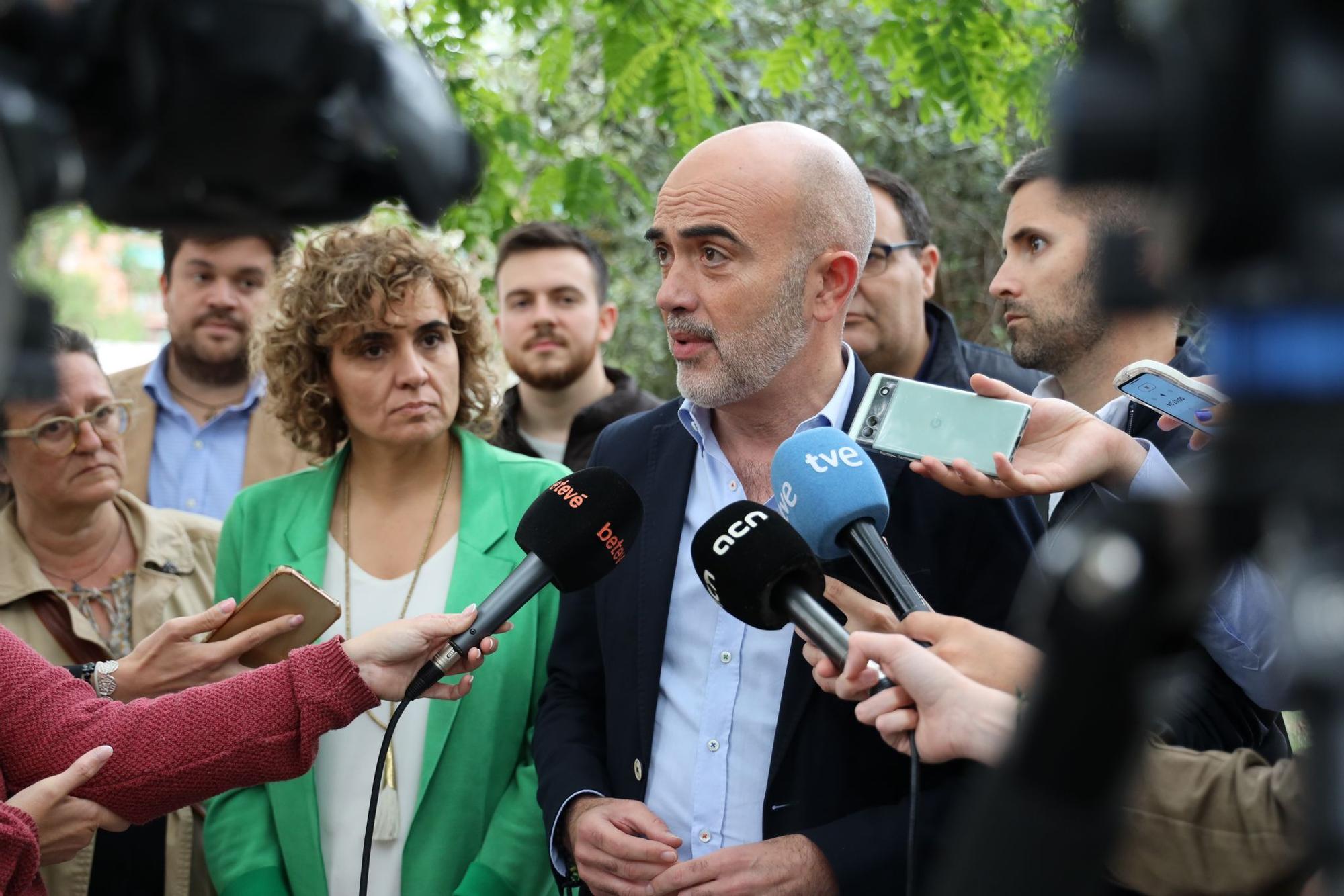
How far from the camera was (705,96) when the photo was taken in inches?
216

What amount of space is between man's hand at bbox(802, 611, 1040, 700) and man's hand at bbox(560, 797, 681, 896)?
770 millimetres

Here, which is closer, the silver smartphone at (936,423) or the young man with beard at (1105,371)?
the young man with beard at (1105,371)

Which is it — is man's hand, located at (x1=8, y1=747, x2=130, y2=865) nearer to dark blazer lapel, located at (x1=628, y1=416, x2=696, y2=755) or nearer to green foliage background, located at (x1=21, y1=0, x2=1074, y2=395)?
dark blazer lapel, located at (x1=628, y1=416, x2=696, y2=755)

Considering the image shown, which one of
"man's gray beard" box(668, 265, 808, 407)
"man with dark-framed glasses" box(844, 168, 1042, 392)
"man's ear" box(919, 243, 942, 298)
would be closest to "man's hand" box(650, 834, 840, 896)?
"man's gray beard" box(668, 265, 808, 407)

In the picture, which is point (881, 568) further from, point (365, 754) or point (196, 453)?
point (196, 453)

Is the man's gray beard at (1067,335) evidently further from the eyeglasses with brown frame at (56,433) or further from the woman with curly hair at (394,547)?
the eyeglasses with brown frame at (56,433)

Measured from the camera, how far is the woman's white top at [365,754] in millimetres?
3297

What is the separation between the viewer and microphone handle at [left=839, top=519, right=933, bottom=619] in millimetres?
2127

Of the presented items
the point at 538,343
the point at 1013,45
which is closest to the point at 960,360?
the point at 1013,45

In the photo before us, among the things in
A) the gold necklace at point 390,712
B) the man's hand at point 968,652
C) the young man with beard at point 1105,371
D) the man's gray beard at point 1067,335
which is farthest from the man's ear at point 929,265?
the man's hand at point 968,652

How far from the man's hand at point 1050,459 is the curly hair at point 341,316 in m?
1.77

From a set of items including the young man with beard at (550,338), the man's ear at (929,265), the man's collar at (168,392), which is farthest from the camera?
the young man with beard at (550,338)

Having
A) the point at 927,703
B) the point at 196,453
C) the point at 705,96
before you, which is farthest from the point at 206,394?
the point at 927,703

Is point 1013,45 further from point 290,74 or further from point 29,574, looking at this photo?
point 290,74
